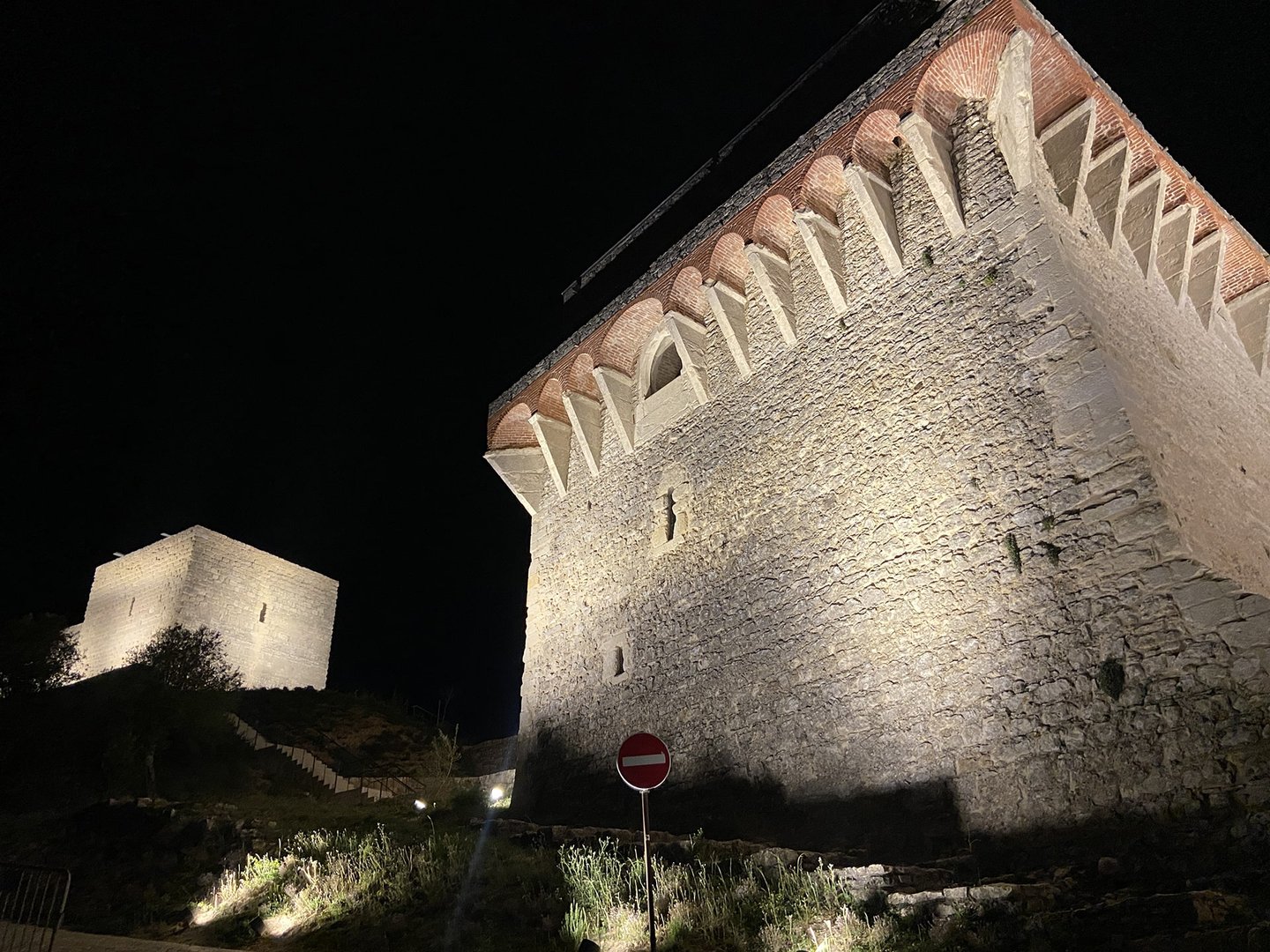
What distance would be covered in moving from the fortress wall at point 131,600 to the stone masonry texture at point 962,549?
68.4ft

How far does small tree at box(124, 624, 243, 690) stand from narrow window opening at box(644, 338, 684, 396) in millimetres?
14178

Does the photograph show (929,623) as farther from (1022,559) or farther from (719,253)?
(719,253)

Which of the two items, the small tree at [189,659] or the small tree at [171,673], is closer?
the small tree at [171,673]

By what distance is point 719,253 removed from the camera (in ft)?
36.8

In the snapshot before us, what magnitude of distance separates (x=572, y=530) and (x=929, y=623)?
7.11m

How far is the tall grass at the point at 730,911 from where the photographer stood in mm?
5258

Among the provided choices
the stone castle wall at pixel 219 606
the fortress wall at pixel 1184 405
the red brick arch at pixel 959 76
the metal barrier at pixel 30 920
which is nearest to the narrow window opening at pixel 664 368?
the red brick arch at pixel 959 76

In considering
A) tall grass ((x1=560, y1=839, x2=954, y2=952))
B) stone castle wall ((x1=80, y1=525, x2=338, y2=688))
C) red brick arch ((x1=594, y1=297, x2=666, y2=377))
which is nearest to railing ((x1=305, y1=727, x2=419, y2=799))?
stone castle wall ((x1=80, y1=525, x2=338, y2=688))

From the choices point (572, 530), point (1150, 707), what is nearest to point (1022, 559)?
point (1150, 707)

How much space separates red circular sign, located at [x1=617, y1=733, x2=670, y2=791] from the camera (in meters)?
6.01

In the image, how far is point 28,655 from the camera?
60.4 ft

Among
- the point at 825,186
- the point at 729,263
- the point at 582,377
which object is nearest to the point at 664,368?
the point at 582,377

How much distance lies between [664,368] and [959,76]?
588 centimetres

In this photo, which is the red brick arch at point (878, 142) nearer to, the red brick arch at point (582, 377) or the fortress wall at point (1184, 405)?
the fortress wall at point (1184, 405)
